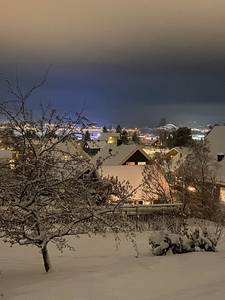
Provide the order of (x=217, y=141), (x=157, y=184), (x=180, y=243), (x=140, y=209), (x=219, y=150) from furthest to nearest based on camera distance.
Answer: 1. (x=217, y=141)
2. (x=219, y=150)
3. (x=157, y=184)
4. (x=140, y=209)
5. (x=180, y=243)

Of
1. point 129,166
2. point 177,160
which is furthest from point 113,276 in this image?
point 177,160

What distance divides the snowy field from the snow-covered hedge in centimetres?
21

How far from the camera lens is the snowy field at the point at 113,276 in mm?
4535

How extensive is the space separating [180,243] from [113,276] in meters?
2.35

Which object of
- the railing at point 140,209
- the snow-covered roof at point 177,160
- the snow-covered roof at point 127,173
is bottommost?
the railing at point 140,209

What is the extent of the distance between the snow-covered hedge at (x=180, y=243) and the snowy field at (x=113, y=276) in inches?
8.4

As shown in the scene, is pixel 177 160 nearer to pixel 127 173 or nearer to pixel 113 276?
pixel 127 173

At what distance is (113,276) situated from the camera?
5551mm

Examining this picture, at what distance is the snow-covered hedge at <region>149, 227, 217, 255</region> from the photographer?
7102 millimetres

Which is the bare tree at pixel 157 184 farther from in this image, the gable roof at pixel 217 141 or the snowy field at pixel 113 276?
the snowy field at pixel 113 276

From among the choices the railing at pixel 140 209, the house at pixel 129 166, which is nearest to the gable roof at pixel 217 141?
the house at pixel 129 166

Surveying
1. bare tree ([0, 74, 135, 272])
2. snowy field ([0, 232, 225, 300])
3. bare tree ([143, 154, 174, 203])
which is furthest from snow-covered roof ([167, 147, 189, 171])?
bare tree ([0, 74, 135, 272])

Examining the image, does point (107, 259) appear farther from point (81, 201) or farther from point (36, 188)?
point (36, 188)

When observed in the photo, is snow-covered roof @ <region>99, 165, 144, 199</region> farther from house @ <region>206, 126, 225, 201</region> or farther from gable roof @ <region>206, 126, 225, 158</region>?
gable roof @ <region>206, 126, 225, 158</region>
